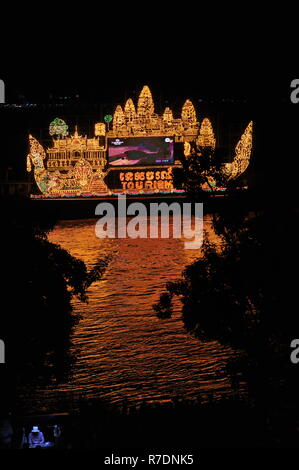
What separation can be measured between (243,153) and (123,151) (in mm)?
6035

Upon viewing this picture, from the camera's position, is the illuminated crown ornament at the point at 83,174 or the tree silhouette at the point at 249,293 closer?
the tree silhouette at the point at 249,293

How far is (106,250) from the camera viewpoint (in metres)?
18.7

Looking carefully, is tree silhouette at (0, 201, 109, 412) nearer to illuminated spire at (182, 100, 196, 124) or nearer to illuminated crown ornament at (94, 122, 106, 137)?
illuminated crown ornament at (94, 122, 106, 137)

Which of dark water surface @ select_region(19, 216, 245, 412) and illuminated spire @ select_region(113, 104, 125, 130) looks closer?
dark water surface @ select_region(19, 216, 245, 412)

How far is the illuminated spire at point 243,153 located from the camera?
96.3 feet

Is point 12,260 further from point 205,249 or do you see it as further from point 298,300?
point 298,300

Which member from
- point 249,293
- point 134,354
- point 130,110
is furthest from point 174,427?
point 130,110

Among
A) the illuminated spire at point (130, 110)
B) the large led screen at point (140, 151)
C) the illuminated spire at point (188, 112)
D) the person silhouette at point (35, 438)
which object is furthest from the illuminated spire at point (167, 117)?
the person silhouette at point (35, 438)

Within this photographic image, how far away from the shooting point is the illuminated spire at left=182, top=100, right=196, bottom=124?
29.3 meters

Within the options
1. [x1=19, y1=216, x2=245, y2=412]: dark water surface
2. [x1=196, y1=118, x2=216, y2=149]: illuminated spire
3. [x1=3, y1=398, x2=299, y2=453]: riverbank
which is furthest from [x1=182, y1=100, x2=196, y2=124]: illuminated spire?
[x1=3, y1=398, x2=299, y2=453]: riverbank

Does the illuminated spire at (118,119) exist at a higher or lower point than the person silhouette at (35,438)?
higher

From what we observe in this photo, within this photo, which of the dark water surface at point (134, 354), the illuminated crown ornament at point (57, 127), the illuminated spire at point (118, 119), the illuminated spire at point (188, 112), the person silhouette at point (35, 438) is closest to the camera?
the person silhouette at point (35, 438)

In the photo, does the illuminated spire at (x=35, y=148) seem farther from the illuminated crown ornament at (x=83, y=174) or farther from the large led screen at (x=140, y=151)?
the large led screen at (x=140, y=151)

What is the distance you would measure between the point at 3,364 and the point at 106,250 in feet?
42.6
